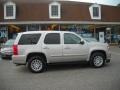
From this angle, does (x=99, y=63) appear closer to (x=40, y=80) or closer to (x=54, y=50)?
(x=54, y=50)

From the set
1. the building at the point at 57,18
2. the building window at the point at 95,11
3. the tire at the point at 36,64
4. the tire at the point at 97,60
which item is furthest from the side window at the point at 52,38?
the building window at the point at 95,11

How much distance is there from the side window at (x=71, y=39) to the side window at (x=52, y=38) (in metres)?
0.36

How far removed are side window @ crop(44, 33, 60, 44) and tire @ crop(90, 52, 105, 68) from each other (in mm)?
1804

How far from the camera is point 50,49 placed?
12.7 metres

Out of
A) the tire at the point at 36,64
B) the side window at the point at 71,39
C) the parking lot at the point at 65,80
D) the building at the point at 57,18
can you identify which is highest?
the building at the point at 57,18

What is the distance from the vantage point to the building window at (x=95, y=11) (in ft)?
117

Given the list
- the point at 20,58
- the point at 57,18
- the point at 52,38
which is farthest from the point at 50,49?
the point at 57,18

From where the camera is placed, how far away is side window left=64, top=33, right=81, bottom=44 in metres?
13.1

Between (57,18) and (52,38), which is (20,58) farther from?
(57,18)

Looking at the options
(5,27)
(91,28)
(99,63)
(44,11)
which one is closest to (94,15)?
(91,28)

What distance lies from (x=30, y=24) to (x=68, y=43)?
20761mm

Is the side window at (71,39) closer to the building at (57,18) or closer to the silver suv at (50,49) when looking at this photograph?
the silver suv at (50,49)

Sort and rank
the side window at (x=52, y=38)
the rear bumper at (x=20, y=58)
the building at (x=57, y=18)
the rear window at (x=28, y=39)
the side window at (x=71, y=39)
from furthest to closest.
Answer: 1. the building at (x=57, y=18)
2. the side window at (x=71, y=39)
3. the side window at (x=52, y=38)
4. the rear window at (x=28, y=39)
5. the rear bumper at (x=20, y=58)

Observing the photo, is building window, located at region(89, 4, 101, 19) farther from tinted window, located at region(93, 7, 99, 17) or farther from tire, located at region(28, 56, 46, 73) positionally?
tire, located at region(28, 56, 46, 73)
